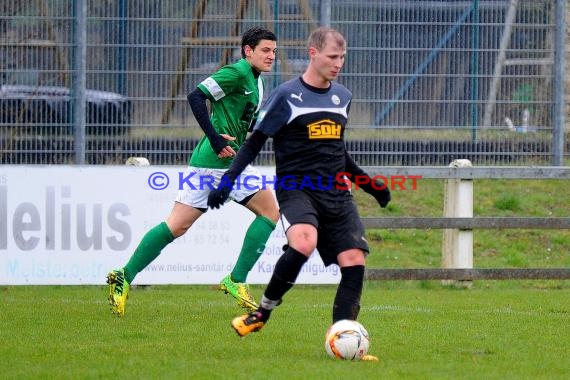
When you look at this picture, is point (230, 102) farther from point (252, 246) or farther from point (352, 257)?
point (352, 257)

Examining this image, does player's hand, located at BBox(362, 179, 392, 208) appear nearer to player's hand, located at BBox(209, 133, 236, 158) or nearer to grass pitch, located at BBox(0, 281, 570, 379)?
grass pitch, located at BBox(0, 281, 570, 379)

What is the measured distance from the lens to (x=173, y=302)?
10227 mm

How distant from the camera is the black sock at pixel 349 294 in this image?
664cm

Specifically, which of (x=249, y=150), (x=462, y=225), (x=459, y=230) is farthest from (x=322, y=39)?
(x=459, y=230)

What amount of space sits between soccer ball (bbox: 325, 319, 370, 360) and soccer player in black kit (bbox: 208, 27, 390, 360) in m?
0.10

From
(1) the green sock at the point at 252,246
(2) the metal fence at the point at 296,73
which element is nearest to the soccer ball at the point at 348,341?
(1) the green sock at the point at 252,246

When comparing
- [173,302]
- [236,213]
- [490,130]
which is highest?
[490,130]

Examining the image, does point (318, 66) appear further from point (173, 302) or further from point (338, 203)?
point (173, 302)

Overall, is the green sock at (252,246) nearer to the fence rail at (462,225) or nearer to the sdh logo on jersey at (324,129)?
the sdh logo on jersey at (324,129)

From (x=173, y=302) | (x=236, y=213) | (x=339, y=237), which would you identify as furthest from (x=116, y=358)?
(x=236, y=213)

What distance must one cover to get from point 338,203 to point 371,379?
1288mm

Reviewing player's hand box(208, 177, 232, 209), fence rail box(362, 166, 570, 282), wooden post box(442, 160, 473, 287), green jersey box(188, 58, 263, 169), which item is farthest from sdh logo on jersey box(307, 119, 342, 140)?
wooden post box(442, 160, 473, 287)

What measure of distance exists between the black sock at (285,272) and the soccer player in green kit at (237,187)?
2.08 metres

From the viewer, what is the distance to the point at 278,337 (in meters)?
7.71
